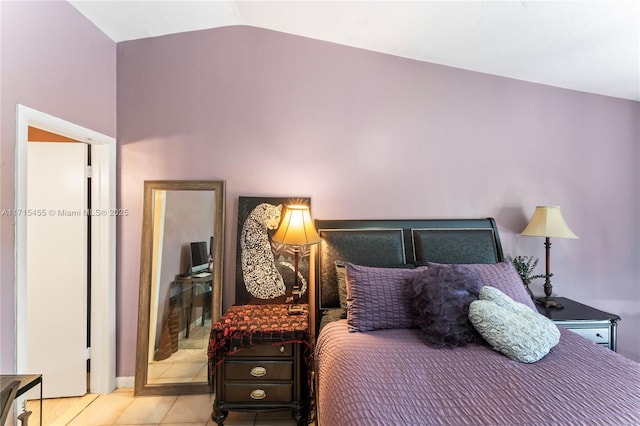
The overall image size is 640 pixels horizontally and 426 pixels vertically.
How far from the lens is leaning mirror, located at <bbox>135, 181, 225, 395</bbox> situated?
93.4 inches

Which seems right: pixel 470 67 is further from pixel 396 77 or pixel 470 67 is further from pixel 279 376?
pixel 279 376

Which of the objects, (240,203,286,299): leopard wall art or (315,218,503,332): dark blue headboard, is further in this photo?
(240,203,286,299): leopard wall art

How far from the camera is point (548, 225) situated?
90.0 inches

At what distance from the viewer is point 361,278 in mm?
1847

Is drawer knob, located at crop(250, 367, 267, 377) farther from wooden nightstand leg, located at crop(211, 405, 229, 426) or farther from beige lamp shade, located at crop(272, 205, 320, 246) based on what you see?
beige lamp shade, located at crop(272, 205, 320, 246)

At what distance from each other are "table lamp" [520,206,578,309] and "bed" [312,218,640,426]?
62 centimetres

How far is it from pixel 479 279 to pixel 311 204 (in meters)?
1.32

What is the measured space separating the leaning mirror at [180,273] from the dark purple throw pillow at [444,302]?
153 cm

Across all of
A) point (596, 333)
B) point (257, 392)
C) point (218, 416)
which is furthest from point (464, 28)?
point (218, 416)

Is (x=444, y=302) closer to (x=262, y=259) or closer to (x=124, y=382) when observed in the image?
(x=262, y=259)

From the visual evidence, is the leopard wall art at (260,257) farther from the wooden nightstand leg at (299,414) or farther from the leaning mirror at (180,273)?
the wooden nightstand leg at (299,414)

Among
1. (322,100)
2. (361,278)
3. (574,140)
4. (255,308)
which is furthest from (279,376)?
(574,140)

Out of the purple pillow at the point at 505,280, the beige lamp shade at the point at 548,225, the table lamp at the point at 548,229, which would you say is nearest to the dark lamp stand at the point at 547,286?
the table lamp at the point at 548,229

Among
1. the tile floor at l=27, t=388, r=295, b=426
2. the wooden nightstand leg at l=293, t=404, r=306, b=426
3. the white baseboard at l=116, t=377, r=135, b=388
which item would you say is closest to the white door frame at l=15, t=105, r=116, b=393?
the white baseboard at l=116, t=377, r=135, b=388
